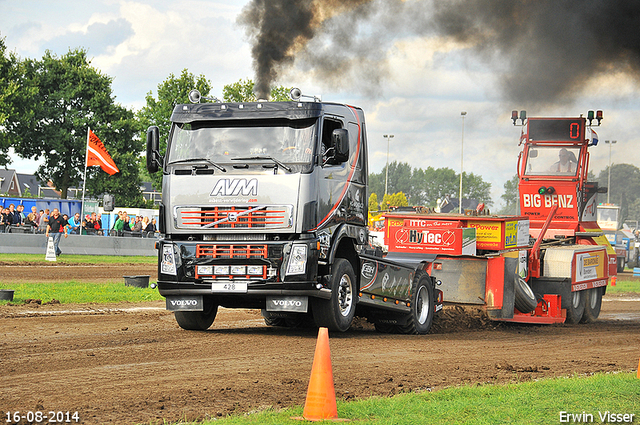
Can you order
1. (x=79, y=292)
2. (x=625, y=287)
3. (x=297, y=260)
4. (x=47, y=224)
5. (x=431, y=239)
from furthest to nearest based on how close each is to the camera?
(x=47, y=224)
(x=625, y=287)
(x=79, y=292)
(x=431, y=239)
(x=297, y=260)

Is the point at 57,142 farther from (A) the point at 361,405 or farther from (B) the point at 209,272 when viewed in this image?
(A) the point at 361,405

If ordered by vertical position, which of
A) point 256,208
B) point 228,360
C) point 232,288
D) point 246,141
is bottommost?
point 228,360

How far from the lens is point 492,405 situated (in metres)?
6.59

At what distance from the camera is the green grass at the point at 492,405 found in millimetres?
5977

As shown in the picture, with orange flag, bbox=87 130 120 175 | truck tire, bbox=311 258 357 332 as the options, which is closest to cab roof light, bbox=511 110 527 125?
truck tire, bbox=311 258 357 332

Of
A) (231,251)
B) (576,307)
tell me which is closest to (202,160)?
(231,251)

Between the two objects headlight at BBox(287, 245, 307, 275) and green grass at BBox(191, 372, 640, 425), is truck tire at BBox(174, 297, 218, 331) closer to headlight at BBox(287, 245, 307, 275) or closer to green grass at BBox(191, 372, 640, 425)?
headlight at BBox(287, 245, 307, 275)

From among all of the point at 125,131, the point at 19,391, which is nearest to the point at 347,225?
the point at 19,391

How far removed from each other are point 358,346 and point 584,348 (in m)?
3.62

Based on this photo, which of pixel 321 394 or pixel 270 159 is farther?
Answer: pixel 270 159

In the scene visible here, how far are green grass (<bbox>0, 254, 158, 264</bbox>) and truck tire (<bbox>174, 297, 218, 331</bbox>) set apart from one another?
14.2 meters

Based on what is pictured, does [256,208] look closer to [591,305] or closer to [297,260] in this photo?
[297,260]

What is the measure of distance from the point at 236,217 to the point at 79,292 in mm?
7723

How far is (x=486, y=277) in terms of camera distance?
1330 cm
